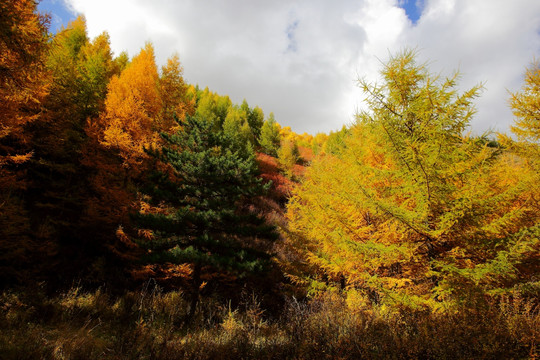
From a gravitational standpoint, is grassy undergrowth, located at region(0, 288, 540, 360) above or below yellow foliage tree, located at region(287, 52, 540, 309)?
below

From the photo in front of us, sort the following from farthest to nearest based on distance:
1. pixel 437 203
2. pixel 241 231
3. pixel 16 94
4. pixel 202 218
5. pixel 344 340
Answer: pixel 241 231
pixel 202 218
pixel 16 94
pixel 437 203
pixel 344 340

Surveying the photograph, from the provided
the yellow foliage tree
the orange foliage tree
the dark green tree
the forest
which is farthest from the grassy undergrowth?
the orange foliage tree

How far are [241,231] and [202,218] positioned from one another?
156 cm

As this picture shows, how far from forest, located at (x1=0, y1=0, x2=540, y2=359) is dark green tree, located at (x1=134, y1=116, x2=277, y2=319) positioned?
3.0 inches

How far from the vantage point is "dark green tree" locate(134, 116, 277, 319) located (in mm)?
8180

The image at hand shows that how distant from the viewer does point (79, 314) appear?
6.38m

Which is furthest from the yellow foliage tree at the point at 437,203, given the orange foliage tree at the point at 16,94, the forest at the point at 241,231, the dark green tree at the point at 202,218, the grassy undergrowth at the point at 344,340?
the orange foliage tree at the point at 16,94

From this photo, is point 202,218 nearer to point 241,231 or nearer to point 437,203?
point 241,231

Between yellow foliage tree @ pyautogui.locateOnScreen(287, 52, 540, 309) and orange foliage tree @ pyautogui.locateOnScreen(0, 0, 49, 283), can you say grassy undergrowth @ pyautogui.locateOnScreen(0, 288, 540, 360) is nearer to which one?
yellow foliage tree @ pyautogui.locateOnScreen(287, 52, 540, 309)

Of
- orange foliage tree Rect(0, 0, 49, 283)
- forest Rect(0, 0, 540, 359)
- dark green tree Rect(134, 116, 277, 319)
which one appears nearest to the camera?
forest Rect(0, 0, 540, 359)

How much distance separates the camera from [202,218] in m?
8.33

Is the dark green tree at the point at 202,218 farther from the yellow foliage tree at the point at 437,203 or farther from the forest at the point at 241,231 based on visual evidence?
the yellow foliage tree at the point at 437,203

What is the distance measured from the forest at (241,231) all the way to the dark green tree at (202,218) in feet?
0.25

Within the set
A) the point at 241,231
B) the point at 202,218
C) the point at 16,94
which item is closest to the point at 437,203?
the point at 241,231
